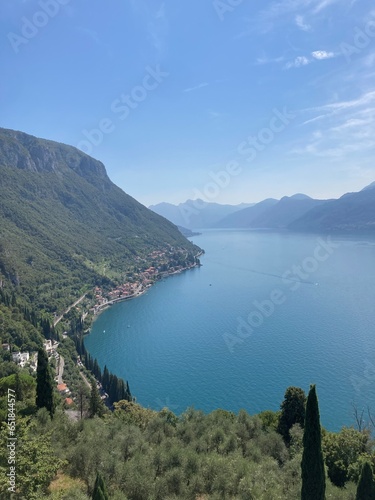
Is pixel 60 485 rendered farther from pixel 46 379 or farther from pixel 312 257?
pixel 312 257

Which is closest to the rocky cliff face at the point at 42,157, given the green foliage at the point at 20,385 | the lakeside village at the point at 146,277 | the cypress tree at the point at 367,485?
the lakeside village at the point at 146,277

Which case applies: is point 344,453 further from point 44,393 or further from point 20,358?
point 20,358

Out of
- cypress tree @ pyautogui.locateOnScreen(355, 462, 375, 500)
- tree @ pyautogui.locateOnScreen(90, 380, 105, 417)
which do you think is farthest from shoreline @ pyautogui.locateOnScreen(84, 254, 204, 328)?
cypress tree @ pyautogui.locateOnScreen(355, 462, 375, 500)

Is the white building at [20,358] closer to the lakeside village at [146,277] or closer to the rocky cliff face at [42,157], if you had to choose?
the lakeside village at [146,277]

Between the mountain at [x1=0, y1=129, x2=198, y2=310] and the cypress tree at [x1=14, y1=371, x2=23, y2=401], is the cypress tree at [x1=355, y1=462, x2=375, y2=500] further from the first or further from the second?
the mountain at [x1=0, y1=129, x2=198, y2=310]

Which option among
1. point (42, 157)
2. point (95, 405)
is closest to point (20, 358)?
point (95, 405)
